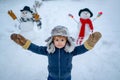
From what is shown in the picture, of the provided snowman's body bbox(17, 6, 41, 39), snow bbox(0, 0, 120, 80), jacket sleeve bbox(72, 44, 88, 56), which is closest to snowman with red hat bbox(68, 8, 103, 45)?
snow bbox(0, 0, 120, 80)

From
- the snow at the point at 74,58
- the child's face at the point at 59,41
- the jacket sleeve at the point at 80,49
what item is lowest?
the snow at the point at 74,58

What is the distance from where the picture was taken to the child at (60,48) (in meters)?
2.74

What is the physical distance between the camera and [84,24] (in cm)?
529

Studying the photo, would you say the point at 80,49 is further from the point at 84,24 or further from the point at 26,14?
the point at 26,14

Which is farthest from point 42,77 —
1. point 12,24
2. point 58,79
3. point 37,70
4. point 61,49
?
point 12,24

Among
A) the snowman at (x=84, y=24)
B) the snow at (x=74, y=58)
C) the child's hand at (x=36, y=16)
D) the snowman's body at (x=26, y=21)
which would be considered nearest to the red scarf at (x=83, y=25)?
the snowman at (x=84, y=24)

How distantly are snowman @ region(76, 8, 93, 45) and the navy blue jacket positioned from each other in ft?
8.03

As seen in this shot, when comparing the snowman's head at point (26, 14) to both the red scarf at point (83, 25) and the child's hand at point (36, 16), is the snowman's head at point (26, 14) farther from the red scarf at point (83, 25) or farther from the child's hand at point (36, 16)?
the red scarf at point (83, 25)

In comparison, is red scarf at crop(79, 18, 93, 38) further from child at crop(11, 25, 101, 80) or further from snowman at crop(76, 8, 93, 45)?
child at crop(11, 25, 101, 80)

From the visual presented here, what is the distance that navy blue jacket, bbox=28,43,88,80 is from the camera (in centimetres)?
283

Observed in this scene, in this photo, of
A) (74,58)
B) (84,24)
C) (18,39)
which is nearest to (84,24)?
(84,24)

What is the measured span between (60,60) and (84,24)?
262 centimetres

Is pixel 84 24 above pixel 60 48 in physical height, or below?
below

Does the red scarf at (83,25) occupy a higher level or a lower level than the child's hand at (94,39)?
lower
